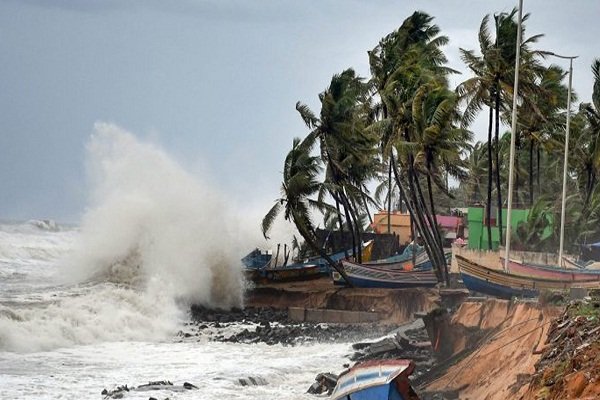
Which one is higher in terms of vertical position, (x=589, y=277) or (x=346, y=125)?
(x=346, y=125)

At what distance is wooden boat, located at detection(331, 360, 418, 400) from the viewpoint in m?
13.0

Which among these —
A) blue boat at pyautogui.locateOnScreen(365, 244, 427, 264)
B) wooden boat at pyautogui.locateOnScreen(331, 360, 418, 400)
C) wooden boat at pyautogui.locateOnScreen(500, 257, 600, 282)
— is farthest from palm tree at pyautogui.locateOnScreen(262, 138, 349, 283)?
wooden boat at pyautogui.locateOnScreen(331, 360, 418, 400)

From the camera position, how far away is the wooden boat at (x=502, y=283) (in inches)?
1012

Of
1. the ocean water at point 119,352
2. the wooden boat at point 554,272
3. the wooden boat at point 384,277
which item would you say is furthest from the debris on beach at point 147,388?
the wooden boat at point 384,277

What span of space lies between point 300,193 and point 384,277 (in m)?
5.14

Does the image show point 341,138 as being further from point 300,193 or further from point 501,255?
point 501,255

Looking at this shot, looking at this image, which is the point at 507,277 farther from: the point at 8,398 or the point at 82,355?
the point at 8,398

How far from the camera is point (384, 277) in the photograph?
123 feet

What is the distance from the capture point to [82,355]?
25.2 m

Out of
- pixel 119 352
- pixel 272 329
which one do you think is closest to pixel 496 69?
pixel 272 329

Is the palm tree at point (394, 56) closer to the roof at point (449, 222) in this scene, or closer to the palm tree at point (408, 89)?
the palm tree at point (408, 89)

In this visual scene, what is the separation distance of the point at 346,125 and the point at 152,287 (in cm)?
1114

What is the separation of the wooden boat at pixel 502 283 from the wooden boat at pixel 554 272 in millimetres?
574

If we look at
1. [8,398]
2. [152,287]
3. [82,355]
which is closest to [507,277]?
[82,355]
